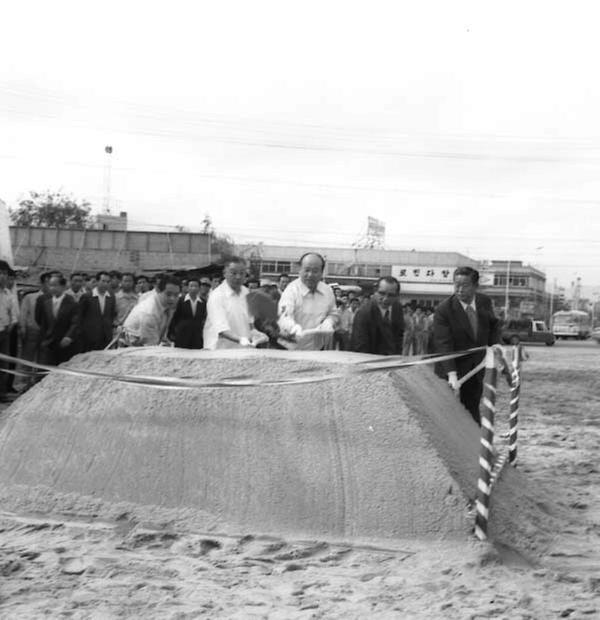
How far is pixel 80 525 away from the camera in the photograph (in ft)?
17.1

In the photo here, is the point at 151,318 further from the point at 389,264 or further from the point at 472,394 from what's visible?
the point at 389,264

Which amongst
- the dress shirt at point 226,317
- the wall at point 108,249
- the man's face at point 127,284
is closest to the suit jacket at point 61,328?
the man's face at point 127,284

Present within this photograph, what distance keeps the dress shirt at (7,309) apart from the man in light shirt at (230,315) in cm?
441

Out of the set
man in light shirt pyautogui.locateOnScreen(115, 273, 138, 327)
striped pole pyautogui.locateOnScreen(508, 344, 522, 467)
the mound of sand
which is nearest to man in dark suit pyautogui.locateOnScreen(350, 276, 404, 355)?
striped pole pyautogui.locateOnScreen(508, 344, 522, 467)

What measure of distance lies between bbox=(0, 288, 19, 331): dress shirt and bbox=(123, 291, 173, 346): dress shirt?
Result: 8.61 feet

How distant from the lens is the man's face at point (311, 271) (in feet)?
21.2

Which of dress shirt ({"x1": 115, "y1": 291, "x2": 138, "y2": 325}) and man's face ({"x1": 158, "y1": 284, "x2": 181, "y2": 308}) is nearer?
man's face ({"x1": 158, "y1": 284, "x2": 181, "y2": 308})

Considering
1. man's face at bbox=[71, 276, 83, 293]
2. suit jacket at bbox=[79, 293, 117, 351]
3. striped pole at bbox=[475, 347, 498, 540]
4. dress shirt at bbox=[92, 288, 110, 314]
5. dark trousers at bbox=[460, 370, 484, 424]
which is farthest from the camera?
man's face at bbox=[71, 276, 83, 293]

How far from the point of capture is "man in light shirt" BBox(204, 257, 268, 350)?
6.61 metres

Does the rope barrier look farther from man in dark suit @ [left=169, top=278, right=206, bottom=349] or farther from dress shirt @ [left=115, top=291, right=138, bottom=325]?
dress shirt @ [left=115, top=291, right=138, bottom=325]

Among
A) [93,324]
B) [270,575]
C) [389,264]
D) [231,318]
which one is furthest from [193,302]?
[389,264]

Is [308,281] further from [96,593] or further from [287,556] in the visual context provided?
[96,593]

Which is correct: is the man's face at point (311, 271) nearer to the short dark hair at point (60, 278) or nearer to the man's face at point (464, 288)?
the man's face at point (464, 288)

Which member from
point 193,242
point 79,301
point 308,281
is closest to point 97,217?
point 193,242
